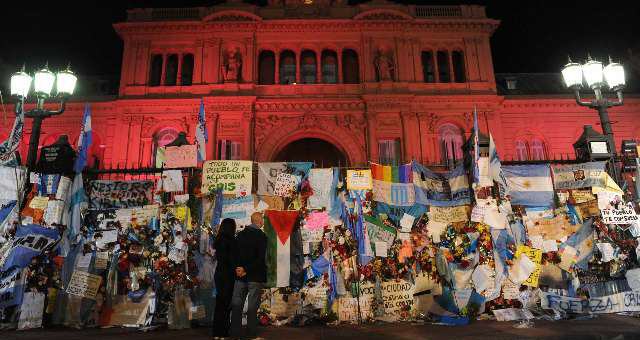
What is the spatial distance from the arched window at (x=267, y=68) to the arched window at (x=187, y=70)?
4.08m

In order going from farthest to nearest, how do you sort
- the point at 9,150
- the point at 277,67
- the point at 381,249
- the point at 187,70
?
the point at 187,70 → the point at 277,67 → the point at 9,150 → the point at 381,249

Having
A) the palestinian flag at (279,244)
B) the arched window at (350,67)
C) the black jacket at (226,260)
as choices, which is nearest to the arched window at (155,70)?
the arched window at (350,67)

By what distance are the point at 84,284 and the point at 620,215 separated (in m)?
10.3

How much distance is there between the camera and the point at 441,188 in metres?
8.33

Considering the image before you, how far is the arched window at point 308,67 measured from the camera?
24.2 metres

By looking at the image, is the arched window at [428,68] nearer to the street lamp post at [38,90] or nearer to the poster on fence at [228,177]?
the poster on fence at [228,177]

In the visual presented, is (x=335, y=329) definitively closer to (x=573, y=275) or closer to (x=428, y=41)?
(x=573, y=275)

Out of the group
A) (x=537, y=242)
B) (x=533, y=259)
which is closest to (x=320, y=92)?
(x=537, y=242)

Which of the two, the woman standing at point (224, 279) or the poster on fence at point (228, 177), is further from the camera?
the poster on fence at point (228, 177)

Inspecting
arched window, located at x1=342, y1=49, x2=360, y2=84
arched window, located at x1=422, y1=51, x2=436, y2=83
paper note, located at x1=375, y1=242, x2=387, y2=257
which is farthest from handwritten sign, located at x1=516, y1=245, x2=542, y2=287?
arched window, located at x1=422, y1=51, x2=436, y2=83

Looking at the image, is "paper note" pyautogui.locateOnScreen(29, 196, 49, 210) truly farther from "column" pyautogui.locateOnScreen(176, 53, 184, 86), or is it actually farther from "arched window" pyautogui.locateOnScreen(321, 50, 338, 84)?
"arched window" pyautogui.locateOnScreen(321, 50, 338, 84)

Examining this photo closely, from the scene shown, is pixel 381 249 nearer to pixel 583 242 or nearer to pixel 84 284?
pixel 583 242

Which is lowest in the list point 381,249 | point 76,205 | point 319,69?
point 381,249

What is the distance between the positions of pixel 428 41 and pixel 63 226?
22.2 m
